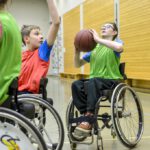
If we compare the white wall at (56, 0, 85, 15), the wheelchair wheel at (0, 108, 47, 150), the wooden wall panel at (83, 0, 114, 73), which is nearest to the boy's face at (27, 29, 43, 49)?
the wheelchair wheel at (0, 108, 47, 150)

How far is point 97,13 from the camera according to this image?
981 centimetres

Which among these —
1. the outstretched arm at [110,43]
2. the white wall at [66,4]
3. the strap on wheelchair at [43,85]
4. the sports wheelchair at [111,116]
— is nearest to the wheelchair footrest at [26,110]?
the strap on wheelchair at [43,85]

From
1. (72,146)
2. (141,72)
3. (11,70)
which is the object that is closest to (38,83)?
(72,146)

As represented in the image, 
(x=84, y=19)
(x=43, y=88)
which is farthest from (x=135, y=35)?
(x=43, y=88)

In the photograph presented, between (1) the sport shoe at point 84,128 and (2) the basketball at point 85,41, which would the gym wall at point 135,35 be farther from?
(1) the sport shoe at point 84,128

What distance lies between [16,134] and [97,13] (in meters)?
8.53

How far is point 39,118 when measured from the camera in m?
2.53

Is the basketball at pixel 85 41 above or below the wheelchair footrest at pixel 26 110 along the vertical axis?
above

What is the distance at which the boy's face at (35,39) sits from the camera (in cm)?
283

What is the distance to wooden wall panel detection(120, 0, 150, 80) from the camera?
7086 millimetres

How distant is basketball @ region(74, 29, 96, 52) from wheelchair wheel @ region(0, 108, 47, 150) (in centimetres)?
159

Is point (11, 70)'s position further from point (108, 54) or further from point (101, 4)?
point (101, 4)

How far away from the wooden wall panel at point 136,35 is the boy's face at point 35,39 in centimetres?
443

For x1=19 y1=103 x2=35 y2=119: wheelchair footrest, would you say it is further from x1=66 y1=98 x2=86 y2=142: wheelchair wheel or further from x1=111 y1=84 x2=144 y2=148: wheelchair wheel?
x1=66 y1=98 x2=86 y2=142: wheelchair wheel
